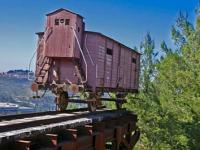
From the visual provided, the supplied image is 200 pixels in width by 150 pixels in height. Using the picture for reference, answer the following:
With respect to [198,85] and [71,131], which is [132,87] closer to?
[198,85]

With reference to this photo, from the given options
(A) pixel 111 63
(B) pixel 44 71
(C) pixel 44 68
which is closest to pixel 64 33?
(C) pixel 44 68

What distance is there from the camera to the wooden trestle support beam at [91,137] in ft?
32.5

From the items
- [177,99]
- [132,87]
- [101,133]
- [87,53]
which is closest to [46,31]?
[87,53]

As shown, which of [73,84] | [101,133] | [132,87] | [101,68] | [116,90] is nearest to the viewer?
[101,133]

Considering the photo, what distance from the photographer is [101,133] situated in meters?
13.7

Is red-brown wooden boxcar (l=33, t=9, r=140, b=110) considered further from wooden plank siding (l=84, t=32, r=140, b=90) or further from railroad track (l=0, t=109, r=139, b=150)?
railroad track (l=0, t=109, r=139, b=150)

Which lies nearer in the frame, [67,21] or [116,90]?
[67,21]

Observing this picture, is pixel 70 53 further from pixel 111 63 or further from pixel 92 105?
pixel 111 63

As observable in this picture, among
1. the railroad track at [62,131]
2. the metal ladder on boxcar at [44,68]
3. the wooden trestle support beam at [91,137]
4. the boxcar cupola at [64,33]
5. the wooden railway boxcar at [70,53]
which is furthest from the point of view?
the metal ladder on boxcar at [44,68]

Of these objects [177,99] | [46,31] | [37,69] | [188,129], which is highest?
[46,31]

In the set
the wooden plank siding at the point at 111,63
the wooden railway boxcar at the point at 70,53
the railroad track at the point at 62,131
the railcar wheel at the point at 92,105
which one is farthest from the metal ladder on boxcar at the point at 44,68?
the railroad track at the point at 62,131

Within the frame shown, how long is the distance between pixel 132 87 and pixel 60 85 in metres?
9.78

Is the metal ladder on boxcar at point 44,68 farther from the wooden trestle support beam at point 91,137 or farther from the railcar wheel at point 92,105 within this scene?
the wooden trestle support beam at point 91,137

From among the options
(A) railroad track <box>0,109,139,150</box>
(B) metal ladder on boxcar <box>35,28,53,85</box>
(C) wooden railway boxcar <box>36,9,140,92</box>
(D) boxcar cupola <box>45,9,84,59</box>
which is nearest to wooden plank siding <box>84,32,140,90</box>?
(C) wooden railway boxcar <box>36,9,140,92</box>
